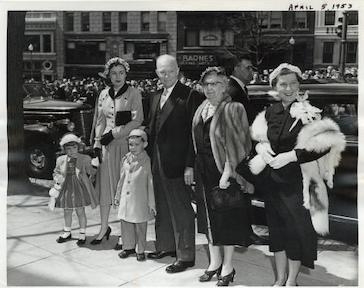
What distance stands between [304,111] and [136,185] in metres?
0.96

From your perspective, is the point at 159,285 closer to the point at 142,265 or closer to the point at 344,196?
the point at 142,265

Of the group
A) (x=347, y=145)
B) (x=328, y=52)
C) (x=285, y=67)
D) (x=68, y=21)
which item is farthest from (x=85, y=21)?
(x=347, y=145)

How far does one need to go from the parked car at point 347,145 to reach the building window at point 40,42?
116 centimetres

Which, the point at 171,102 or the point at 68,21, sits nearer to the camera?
the point at 171,102

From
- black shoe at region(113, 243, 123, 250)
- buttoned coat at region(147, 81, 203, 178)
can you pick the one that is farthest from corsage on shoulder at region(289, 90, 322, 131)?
black shoe at region(113, 243, 123, 250)

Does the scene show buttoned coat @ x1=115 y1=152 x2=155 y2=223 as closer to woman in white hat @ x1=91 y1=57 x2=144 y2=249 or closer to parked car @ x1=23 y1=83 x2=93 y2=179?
woman in white hat @ x1=91 y1=57 x2=144 y2=249

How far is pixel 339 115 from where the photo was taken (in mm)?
Result: 2209

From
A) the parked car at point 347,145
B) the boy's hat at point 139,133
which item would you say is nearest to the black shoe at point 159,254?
the parked car at point 347,145

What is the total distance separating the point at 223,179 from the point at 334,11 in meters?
1.09

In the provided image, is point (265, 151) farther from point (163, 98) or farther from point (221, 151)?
point (163, 98)

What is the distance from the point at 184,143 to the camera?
2.24 meters

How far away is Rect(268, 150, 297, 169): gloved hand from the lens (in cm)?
206

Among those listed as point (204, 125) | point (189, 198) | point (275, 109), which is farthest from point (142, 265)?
point (275, 109)

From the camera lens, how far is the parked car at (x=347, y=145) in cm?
218
